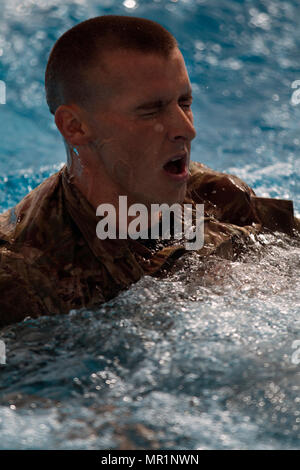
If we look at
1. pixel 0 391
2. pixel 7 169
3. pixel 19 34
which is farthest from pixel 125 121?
pixel 19 34

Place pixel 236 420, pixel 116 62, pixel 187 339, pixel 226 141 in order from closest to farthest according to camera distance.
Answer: pixel 236 420 → pixel 187 339 → pixel 116 62 → pixel 226 141

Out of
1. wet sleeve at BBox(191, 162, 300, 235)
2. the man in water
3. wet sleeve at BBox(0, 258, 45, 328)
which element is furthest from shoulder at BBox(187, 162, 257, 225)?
wet sleeve at BBox(0, 258, 45, 328)

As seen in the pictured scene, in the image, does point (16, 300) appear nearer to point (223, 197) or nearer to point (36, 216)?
point (36, 216)

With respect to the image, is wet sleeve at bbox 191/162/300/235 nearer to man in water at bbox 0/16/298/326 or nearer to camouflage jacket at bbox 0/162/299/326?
camouflage jacket at bbox 0/162/299/326

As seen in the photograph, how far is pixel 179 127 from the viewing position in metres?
1.44

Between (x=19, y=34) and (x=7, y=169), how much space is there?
75cm

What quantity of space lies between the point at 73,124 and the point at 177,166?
0.27 meters

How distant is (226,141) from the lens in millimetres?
3596

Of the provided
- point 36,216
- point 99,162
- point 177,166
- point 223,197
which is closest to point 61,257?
point 36,216

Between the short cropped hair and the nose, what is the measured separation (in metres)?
0.14

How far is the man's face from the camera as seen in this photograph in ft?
4.66

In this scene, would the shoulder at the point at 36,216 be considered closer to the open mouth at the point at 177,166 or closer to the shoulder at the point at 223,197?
the open mouth at the point at 177,166

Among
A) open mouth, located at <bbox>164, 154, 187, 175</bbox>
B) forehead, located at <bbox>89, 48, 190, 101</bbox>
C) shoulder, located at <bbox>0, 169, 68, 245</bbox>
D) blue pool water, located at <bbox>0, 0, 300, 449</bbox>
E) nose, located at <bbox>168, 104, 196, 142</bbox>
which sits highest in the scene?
forehead, located at <bbox>89, 48, 190, 101</bbox>

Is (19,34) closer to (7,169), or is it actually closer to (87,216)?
(7,169)
